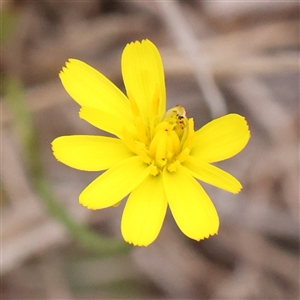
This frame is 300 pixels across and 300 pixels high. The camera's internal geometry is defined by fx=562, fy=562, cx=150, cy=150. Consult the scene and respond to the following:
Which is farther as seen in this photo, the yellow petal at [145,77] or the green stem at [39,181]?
the green stem at [39,181]

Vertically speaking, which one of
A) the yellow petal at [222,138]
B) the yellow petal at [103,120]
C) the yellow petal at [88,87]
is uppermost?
the yellow petal at [88,87]

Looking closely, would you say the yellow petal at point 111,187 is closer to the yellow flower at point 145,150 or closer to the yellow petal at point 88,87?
the yellow flower at point 145,150

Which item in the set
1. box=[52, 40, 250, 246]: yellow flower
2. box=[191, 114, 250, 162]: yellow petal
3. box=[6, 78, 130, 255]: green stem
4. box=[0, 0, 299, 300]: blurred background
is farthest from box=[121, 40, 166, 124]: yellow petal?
box=[0, 0, 299, 300]: blurred background

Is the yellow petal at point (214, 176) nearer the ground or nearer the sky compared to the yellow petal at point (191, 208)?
nearer the sky

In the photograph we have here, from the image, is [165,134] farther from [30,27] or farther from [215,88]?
[30,27]

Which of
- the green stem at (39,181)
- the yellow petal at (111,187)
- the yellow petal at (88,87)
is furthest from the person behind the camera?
the green stem at (39,181)

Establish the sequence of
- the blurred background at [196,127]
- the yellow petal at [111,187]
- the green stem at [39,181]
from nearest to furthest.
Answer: the yellow petal at [111,187] < the green stem at [39,181] < the blurred background at [196,127]

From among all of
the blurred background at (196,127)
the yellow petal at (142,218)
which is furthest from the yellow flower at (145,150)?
the blurred background at (196,127)
